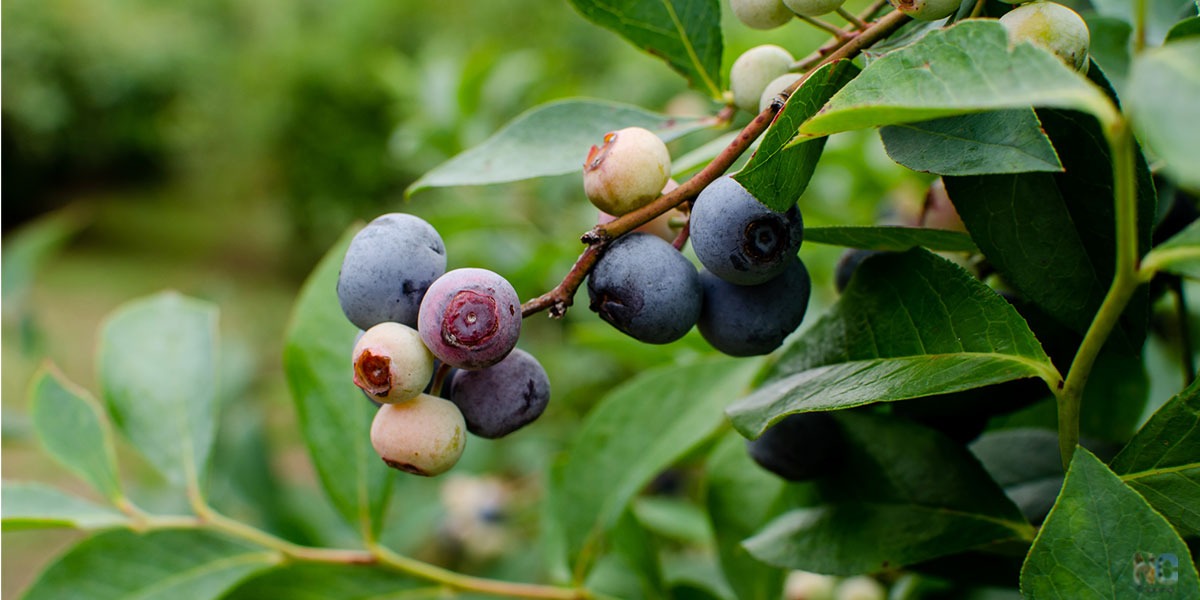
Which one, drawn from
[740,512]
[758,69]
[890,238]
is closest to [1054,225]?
[890,238]

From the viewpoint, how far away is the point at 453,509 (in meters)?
2.29

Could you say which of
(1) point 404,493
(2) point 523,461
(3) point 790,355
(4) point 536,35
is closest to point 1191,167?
(3) point 790,355

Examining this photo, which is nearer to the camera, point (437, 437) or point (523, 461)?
point (437, 437)

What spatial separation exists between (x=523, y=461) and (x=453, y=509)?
0.32 meters

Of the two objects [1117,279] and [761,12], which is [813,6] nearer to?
[761,12]

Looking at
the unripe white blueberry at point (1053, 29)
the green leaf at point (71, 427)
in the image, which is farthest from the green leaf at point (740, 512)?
the green leaf at point (71, 427)

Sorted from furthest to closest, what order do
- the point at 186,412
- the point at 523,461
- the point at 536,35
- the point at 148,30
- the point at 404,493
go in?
1. the point at 148,30
2. the point at 536,35
3. the point at 523,461
4. the point at 404,493
5. the point at 186,412

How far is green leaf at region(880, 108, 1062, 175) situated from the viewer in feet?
1.32

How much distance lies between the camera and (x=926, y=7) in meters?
0.46

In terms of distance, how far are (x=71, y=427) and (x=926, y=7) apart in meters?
0.87

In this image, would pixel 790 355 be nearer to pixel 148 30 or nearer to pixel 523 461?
pixel 523 461

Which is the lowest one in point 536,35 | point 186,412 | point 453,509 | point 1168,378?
point 453,509

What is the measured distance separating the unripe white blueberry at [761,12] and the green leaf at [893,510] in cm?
25

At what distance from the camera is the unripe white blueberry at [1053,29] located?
16.4 inches
